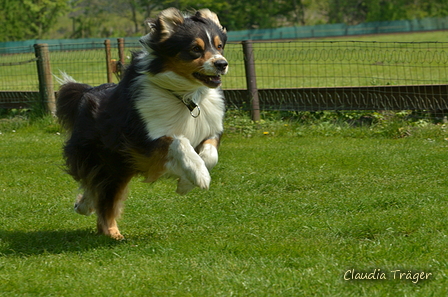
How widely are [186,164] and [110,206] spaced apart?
1.21 m

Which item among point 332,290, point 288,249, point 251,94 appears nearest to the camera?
point 332,290

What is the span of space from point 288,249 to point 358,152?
384 centimetres

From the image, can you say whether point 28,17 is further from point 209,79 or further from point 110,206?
point 209,79

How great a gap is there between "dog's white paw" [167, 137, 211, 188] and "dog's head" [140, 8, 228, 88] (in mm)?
537

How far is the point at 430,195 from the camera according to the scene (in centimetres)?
573

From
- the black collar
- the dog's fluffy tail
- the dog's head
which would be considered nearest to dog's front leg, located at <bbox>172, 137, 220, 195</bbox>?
the black collar

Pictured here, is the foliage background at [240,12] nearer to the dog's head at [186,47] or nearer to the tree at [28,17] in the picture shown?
the tree at [28,17]

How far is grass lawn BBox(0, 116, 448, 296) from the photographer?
383 cm

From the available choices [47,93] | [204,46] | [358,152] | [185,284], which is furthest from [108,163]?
[47,93]

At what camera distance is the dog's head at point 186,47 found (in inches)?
184

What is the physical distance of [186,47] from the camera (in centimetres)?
471

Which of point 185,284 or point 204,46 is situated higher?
point 204,46

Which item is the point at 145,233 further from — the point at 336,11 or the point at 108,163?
the point at 336,11

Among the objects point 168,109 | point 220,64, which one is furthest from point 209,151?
point 220,64
